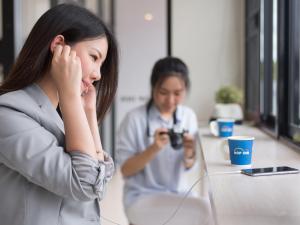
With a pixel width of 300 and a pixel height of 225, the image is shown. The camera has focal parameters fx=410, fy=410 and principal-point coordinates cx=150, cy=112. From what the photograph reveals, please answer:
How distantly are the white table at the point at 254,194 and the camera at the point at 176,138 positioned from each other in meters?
0.62

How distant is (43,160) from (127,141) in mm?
1246

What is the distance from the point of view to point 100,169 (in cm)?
93

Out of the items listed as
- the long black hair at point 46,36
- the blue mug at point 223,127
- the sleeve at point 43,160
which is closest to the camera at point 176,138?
the blue mug at point 223,127

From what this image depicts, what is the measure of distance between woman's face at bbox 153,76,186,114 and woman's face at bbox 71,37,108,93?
3.35ft

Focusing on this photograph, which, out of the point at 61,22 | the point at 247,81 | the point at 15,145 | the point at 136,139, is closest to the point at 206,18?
the point at 247,81

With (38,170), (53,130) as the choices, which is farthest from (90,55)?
(38,170)

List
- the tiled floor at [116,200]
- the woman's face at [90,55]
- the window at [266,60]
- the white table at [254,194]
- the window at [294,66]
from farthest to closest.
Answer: the window at [266,60] → the tiled floor at [116,200] → the window at [294,66] → the woman's face at [90,55] → the white table at [254,194]

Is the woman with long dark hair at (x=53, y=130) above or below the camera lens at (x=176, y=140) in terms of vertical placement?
above

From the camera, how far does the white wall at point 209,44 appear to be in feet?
11.9

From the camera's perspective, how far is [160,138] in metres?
1.98

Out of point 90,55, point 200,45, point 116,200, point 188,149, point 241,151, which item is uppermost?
point 200,45

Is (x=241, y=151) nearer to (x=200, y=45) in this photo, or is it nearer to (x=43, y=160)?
(x=43, y=160)

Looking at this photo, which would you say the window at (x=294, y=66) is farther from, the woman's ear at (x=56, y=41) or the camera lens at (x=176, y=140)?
the woman's ear at (x=56, y=41)

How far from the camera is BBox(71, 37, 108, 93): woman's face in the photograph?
3.41 feet
